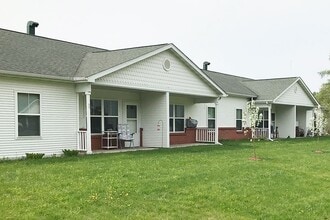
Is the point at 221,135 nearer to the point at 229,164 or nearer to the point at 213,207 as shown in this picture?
the point at 229,164

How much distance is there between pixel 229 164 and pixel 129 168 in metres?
3.18

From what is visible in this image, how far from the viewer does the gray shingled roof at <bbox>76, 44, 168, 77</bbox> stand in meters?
16.0

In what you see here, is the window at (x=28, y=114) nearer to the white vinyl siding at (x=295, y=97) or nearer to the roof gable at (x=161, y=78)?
the roof gable at (x=161, y=78)

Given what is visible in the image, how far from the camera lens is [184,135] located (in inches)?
911

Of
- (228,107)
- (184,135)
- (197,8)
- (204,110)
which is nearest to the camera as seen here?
(197,8)

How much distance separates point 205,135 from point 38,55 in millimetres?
11214

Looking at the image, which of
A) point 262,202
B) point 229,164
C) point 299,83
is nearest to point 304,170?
point 229,164

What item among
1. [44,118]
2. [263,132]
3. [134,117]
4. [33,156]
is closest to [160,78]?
[134,117]

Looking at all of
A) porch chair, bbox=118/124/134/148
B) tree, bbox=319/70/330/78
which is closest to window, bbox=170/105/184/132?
porch chair, bbox=118/124/134/148

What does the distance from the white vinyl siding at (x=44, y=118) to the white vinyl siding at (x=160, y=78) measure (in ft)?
5.12

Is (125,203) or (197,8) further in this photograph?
(197,8)

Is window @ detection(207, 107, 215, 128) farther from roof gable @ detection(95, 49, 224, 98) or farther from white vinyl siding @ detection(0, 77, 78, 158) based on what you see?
white vinyl siding @ detection(0, 77, 78, 158)

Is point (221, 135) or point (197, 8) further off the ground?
point (197, 8)

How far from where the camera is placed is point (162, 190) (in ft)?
27.1
